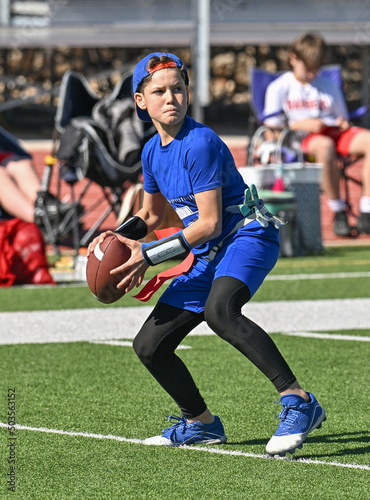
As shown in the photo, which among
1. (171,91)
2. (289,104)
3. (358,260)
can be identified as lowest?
(358,260)

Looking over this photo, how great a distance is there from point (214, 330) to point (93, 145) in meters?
6.24

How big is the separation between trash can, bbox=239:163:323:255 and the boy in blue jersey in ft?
20.4

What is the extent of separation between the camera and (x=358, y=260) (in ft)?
31.8

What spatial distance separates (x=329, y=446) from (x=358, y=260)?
611 cm

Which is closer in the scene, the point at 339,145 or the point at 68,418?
the point at 68,418

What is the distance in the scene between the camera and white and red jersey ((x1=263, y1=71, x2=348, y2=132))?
10.9 meters

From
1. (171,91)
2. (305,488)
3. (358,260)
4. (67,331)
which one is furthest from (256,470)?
(358,260)

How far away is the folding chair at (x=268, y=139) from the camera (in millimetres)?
10367

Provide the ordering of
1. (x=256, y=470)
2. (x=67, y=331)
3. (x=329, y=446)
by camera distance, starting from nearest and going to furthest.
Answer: (x=256, y=470) → (x=329, y=446) → (x=67, y=331)

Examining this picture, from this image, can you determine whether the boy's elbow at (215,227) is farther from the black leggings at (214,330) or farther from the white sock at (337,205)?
the white sock at (337,205)

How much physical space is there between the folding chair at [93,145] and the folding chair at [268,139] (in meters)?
1.34

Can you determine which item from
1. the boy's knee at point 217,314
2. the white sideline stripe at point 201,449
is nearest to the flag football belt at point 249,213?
the boy's knee at point 217,314

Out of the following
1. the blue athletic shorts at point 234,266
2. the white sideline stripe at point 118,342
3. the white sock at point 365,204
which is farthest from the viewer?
the white sock at point 365,204

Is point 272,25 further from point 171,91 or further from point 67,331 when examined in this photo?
point 171,91
